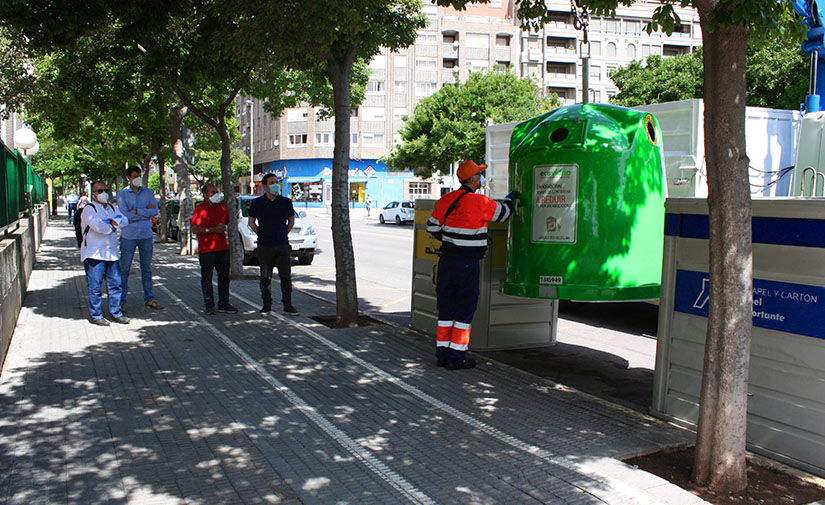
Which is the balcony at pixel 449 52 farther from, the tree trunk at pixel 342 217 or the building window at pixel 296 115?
the tree trunk at pixel 342 217

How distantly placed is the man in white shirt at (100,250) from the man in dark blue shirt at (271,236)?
1.72 meters

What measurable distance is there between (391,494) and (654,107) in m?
6.72

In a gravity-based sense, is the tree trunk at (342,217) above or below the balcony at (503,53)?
below

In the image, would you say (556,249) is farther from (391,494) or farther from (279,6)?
(279,6)

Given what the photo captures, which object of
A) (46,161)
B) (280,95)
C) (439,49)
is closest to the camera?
(280,95)

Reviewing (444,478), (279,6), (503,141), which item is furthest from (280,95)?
(444,478)

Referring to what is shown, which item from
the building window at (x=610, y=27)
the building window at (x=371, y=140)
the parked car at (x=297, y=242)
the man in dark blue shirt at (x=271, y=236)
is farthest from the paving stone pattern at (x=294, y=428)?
the building window at (x=610, y=27)

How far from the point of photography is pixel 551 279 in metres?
6.32

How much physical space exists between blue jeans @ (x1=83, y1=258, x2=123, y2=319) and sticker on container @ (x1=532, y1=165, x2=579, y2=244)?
5394 millimetres

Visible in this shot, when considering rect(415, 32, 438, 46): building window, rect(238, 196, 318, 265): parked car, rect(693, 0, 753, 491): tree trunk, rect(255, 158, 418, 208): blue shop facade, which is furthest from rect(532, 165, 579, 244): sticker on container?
rect(415, 32, 438, 46): building window

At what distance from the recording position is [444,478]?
13.9 ft

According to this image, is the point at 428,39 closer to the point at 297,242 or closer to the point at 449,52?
the point at 449,52

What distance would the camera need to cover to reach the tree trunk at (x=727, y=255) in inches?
161

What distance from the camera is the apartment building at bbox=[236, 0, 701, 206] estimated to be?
2598 inches
